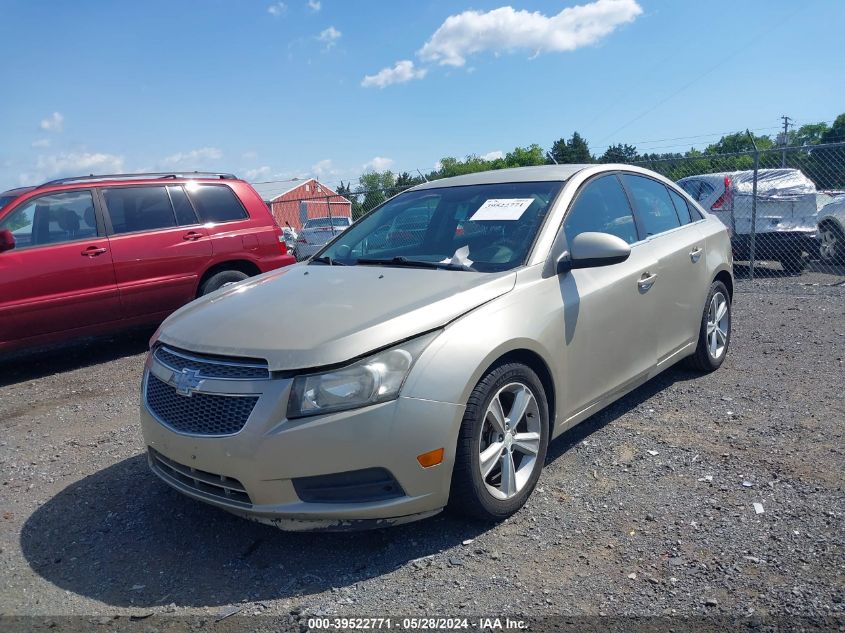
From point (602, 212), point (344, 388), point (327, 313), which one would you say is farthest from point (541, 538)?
point (602, 212)

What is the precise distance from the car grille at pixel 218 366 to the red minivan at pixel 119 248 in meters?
3.85

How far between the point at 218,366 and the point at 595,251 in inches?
77.3

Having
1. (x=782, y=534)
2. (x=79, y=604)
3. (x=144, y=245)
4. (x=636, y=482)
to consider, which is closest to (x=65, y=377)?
(x=144, y=245)

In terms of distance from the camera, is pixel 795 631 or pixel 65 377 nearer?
pixel 795 631

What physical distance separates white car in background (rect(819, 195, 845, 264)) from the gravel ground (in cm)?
753

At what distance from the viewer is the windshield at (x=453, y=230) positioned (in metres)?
3.74

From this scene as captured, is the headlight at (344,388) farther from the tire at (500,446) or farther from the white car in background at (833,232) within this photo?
the white car in background at (833,232)

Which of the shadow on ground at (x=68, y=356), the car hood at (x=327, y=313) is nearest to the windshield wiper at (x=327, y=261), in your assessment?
the car hood at (x=327, y=313)

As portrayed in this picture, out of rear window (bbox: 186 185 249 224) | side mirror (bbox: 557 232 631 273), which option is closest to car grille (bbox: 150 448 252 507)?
side mirror (bbox: 557 232 631 273)

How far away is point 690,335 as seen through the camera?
4.94 meters

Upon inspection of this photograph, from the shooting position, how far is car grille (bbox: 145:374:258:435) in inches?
112

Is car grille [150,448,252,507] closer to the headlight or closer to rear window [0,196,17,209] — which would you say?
the headlight

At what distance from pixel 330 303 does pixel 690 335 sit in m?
2.89

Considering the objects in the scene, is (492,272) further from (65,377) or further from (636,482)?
(65,377)
